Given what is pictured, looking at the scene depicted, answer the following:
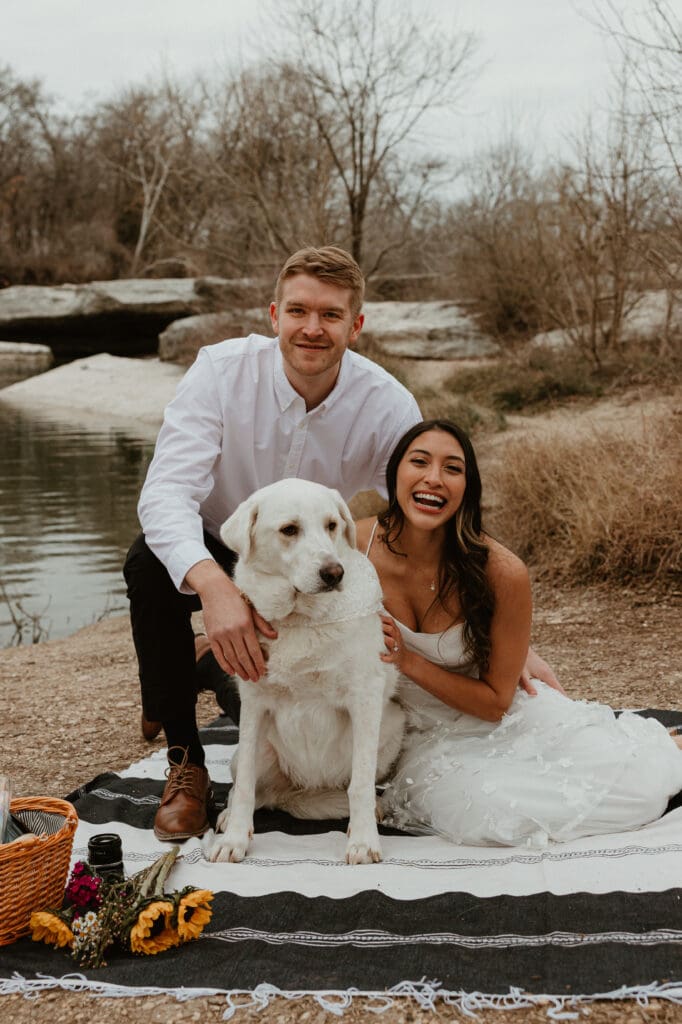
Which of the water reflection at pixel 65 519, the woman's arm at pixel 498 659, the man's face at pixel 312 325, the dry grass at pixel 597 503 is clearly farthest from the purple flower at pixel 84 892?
the water reflection at pixel 65 519

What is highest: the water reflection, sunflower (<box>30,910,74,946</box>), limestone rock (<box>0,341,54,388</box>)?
sunflower (<box>30,910,74,946</box>)

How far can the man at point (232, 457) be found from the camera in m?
2.88

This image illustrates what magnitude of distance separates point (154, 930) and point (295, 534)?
42.5 inches

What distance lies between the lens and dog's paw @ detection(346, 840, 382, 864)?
8.65 ft

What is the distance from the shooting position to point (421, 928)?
2.27m

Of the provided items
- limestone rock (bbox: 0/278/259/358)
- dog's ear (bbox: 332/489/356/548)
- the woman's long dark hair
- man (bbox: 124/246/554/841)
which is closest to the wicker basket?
man (bbox: 124/246/554/841)

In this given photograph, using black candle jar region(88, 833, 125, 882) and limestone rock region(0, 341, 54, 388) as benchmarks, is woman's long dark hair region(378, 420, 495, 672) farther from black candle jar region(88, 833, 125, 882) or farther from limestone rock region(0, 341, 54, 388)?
limestone rock region(0, 341, 54, 388)

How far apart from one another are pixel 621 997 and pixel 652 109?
6444 millimetres

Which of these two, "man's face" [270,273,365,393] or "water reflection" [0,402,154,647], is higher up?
"man's face" [270,273,365,393]

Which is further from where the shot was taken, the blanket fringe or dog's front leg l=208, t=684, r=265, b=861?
dog's front leg l=208, t=684, r=265, b=861

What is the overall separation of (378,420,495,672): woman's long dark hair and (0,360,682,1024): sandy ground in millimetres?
1283

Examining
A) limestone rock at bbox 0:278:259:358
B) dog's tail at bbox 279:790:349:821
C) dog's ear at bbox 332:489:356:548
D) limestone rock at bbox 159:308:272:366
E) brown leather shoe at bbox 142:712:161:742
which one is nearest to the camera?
dog's ear at bbox 332:489:356:548

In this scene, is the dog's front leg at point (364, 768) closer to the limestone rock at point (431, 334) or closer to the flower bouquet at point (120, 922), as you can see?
the flower bouquet at point (120, 922)

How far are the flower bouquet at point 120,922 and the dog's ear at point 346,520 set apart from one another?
3.64 feet
